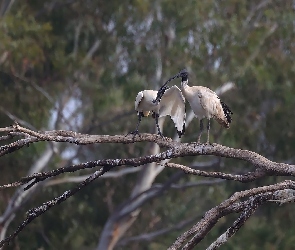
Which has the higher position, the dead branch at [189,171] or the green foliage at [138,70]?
the green foliage at [138,70]

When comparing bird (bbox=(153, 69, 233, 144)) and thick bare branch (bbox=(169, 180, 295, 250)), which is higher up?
bird (bbox=(153, 69, 233, 144))

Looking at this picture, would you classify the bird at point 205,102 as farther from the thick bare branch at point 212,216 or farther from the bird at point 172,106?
the thick bare branch at point 212,216

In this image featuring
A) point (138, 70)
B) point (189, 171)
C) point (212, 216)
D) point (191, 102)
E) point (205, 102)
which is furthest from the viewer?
point (138, 70)

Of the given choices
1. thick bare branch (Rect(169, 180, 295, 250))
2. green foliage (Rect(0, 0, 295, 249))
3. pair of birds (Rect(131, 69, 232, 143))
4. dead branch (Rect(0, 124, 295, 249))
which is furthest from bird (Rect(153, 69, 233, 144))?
green foliage (Rect(0, 0, 295, 249))

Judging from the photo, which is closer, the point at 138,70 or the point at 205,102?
the point at 205,102

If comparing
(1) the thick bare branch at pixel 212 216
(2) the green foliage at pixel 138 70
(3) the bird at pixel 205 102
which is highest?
(2) the green foliage at pixel 138 70

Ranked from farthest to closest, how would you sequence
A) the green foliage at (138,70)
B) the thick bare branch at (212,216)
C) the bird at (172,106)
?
1. the green foliage at (138,70)
2. the bird at (172,106)
3. the thick bare branch at (212,216)

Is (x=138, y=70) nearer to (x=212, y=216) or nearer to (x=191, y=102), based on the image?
(x=191, y=102)

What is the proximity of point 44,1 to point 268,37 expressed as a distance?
4.32 m

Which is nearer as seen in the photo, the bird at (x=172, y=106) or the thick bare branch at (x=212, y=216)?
the thick bare branch at (x=212, y=216)

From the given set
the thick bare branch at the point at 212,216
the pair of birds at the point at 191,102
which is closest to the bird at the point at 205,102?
the pair of birds at the point at 191,102

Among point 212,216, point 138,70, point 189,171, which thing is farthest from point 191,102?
point 138,70

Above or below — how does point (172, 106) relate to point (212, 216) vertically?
above

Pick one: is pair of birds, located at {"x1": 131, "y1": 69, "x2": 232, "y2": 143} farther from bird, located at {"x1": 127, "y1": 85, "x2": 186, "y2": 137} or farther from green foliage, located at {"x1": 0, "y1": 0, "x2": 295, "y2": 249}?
green foliage, located at {"x1": 0, "y1": 0, "x2": 295, "y2": 249}
